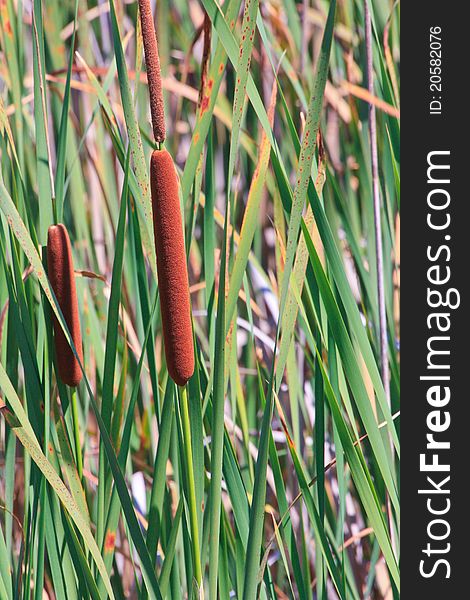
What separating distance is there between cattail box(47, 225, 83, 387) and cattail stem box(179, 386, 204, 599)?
0.28 ft

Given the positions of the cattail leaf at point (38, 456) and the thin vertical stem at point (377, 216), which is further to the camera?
the thin vertical stem at point (377, 216)

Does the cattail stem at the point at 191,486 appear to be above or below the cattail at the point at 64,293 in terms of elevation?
below

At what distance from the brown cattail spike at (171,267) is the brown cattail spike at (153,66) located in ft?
0.05

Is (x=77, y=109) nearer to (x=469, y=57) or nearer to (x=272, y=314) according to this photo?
(x=272, y=314)

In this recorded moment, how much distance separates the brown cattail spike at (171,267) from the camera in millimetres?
379

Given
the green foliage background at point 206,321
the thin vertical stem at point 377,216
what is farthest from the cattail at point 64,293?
the thin vertical stem at point 377,216

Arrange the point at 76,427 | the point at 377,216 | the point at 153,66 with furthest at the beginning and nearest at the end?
the point at 377,216
the point at 76,427
the point at 153,66

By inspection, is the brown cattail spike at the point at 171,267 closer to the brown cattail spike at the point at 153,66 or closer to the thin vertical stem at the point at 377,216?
the brown cattail spike at the point at 153,66

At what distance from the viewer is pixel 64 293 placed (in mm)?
450

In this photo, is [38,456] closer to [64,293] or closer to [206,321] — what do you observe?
[64,293]

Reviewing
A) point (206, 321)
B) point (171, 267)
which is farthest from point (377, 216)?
point (171, 267)

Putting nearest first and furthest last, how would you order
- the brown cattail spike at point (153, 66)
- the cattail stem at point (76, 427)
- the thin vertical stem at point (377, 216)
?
the brown cattail spike at point (153, 66)
the cattail stem at point (76, 427)
the thin vertical stem at point (377, 216)

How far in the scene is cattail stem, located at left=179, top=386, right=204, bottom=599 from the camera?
413mm

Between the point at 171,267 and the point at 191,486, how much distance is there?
0.14m
